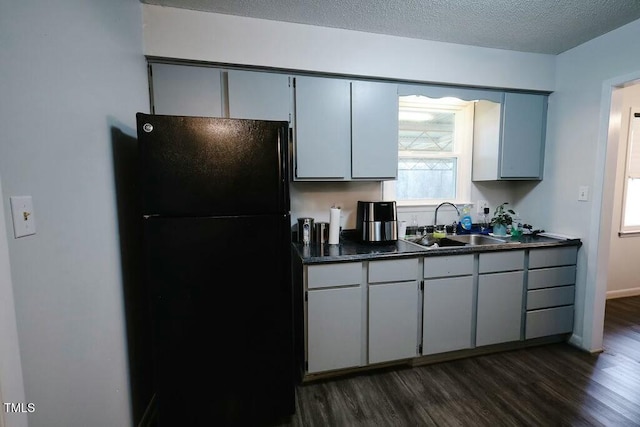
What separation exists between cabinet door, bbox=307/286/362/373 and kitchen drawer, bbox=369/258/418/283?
0.51 feet

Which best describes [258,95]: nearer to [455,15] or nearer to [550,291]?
[455,15]

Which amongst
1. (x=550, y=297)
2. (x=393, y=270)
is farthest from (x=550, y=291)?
(x=393, y=270)

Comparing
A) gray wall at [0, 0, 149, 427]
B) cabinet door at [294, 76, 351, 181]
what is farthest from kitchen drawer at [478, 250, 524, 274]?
gray wall at [0, 0, 149, 427]

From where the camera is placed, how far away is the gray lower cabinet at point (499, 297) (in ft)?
7.16

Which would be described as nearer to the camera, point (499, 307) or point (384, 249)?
point (384, 249)

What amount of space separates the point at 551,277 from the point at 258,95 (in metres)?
2.70

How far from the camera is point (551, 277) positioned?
233 cm

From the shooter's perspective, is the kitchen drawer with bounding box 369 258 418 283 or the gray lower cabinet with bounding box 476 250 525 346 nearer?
the kitchen drawer with bounding box 369 258 418 283

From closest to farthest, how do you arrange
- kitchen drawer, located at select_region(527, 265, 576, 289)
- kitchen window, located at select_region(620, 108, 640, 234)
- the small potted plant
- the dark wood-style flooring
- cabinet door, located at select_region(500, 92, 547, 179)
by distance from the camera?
the dark wood-style flooring, kitchen drawer, located at select_region(527, 265, 576, 289), cabinet door, located at select_region(500, 92, 547, 179), the small potted plant, kitchen window, located at select_region(620, 108, 640, 234)

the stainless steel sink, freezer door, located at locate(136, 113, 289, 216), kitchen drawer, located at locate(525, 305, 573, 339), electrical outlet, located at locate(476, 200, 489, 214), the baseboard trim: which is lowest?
the baseboard trim

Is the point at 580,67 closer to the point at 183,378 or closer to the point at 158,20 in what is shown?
the point at 158,20

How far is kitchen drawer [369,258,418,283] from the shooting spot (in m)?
1.95

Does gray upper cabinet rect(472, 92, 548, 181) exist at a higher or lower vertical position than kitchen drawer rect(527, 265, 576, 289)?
higher

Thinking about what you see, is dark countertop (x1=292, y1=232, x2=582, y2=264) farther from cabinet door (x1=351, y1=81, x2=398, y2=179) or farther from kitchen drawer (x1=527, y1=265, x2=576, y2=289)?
cabinet door (x1=351, y1=81, x2=398, y2=179)
